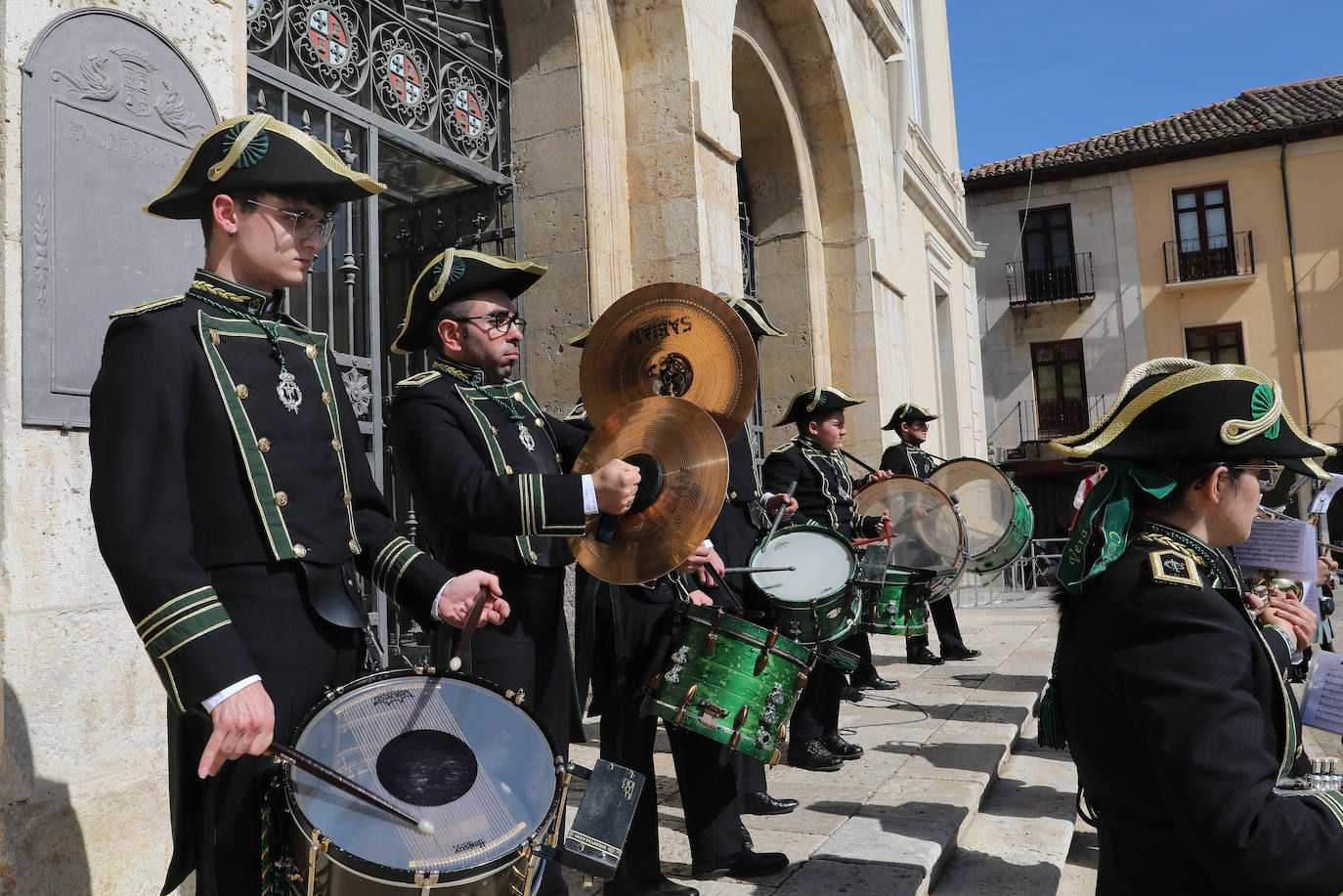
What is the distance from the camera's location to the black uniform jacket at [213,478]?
1.87 meters

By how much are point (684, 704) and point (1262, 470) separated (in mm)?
1853

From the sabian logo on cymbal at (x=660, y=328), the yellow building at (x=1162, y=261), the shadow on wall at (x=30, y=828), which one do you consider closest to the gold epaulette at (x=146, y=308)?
the shadow on wall at (x=30, y=828)

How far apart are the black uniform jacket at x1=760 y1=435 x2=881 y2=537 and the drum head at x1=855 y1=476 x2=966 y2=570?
0.19 metres

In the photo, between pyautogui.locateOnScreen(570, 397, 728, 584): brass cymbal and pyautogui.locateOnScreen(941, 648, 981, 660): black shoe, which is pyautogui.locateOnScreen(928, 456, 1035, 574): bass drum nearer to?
pyautogui.locateOnScreen(941, 648, 981, 660): black shoe

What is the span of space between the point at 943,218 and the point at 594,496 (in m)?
15.2

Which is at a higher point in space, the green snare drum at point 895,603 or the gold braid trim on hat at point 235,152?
the gold braid trim on hat at point 235,152

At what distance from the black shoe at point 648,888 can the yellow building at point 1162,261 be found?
953 inches

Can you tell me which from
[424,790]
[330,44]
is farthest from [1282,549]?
[330,44]

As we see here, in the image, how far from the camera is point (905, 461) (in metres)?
8.43

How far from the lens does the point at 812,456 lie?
6.51m

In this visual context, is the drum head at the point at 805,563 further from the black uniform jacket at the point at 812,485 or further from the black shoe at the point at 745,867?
the black uniform jacket at the point at 812,485

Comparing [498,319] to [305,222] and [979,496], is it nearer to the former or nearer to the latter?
[305,222]

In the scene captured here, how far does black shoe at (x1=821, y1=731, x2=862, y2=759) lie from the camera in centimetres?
550

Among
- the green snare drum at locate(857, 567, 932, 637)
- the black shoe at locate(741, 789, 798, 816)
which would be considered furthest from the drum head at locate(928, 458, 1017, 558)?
the black shoe at locate(741, 789, 798, 816)
